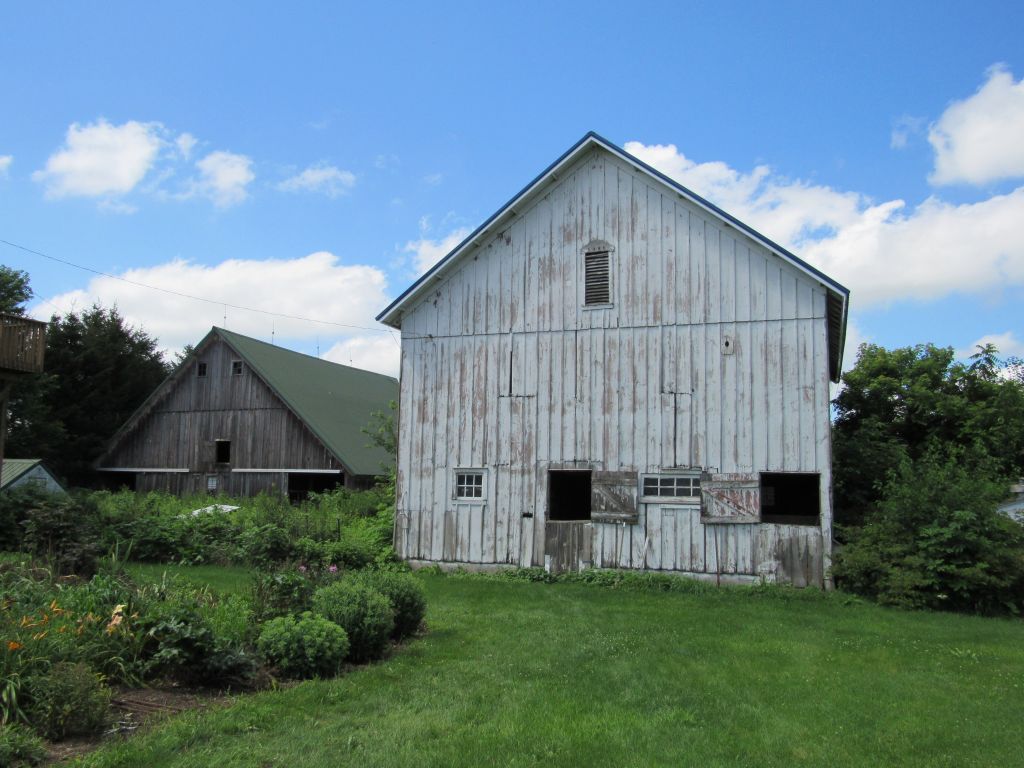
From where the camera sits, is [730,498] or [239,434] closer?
[730,498]

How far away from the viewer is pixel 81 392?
3903cm

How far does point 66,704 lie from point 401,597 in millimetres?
4414

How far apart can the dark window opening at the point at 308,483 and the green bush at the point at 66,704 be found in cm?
2394

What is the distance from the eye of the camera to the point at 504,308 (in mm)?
16703

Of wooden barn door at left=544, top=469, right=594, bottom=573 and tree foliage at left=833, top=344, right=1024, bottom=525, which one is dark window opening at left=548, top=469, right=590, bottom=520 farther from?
tree foliage at left=833, top=344, right=1024, bottom=525

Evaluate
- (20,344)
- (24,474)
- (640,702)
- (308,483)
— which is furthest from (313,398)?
(640,702)

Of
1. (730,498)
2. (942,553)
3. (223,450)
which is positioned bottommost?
(942,553)

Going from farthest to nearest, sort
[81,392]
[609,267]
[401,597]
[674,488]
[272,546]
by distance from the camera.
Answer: [81,392] → [609,267] → [674,488] → [272,546] → [401,597]

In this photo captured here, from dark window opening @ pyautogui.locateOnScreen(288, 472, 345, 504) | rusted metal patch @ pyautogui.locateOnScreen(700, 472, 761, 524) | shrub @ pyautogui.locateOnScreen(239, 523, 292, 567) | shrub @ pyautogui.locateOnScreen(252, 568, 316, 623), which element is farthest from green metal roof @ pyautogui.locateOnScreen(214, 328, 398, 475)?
shrub @ pyautogui.locateOnScreen(252, 568, 316, 623)

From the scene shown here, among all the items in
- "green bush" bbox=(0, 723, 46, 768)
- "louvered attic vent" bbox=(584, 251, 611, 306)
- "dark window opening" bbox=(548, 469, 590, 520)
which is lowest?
"green bush" bbox=(0, 723, 46, 768)

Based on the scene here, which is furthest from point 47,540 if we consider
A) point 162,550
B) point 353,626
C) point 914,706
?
point 914,706

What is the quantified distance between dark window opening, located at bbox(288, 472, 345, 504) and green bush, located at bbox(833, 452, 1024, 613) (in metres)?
20.6

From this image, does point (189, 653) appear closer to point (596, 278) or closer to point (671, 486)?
point (671, 486)

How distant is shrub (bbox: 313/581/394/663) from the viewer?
8.41 meters
